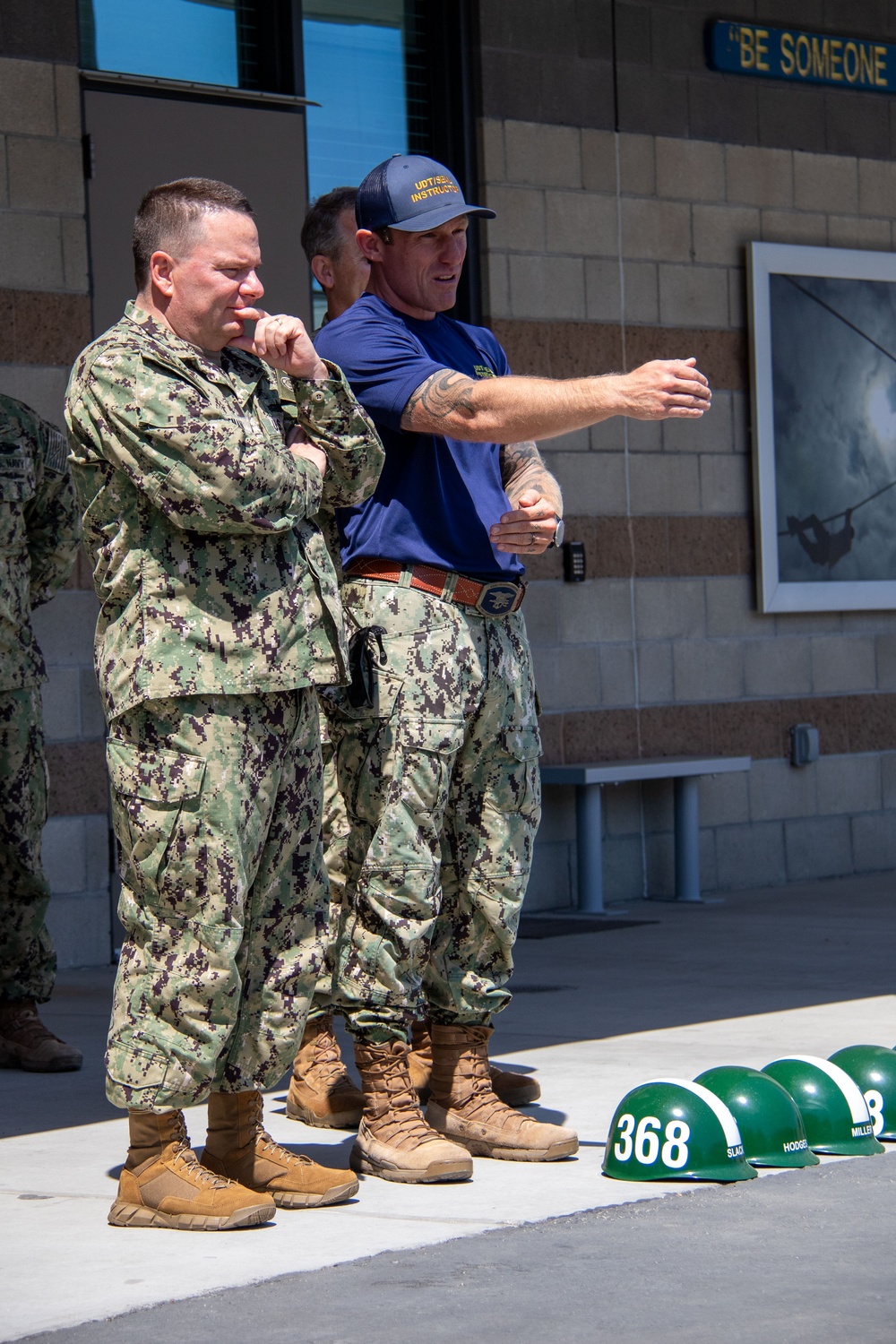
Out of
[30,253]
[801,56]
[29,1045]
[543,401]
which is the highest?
[801,56]

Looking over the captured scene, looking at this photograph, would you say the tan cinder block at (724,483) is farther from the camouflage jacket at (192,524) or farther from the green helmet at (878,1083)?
the camouflage jacket at (192,524)

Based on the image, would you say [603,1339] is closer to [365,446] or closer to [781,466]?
[365,446]

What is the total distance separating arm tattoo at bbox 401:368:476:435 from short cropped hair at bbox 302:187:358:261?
101 cm

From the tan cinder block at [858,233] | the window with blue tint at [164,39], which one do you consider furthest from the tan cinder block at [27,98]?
the tan cinder block at [858,233]

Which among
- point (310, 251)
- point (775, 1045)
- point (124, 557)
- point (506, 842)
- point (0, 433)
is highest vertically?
point (310, 251)

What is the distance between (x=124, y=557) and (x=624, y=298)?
575 cm

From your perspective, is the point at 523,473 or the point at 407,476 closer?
the point at 407,476

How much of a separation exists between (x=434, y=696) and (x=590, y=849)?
453 cm

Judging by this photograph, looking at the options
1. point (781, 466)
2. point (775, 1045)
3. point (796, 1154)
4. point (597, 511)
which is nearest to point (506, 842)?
point (796, 1154)

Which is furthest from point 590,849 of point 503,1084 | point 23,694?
point 503,1084

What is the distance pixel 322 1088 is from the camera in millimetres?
4840

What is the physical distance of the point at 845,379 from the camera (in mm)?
9961

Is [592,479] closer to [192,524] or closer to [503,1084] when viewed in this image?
[503,1084]

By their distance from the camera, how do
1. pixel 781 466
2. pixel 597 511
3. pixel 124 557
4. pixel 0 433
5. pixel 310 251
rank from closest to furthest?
pixel 124 557, pixel 310 251, pixel 0 433, pixel 597 511, pixel 781 466
